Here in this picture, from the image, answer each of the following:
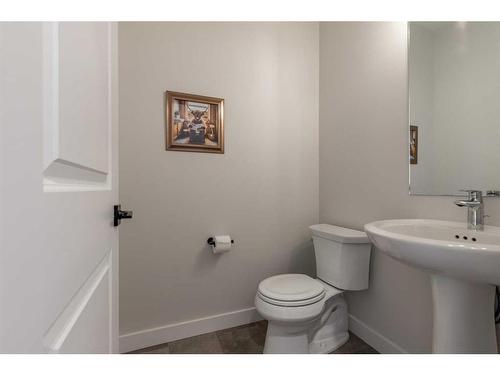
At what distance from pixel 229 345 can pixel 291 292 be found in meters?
0.61

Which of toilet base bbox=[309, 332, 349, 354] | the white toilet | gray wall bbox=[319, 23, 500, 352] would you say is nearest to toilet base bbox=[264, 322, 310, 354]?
the white toilet

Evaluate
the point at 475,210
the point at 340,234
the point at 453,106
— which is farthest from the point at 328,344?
the point at 453,106

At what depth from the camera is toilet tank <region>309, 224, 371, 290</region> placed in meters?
1.41

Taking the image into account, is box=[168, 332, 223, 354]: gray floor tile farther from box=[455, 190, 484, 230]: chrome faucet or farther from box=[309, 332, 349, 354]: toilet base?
box=[455, 190, 484, 230]: chrome faucet

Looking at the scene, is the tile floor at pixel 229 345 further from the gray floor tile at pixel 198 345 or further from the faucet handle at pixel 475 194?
the faucet handle at pixel 475 194

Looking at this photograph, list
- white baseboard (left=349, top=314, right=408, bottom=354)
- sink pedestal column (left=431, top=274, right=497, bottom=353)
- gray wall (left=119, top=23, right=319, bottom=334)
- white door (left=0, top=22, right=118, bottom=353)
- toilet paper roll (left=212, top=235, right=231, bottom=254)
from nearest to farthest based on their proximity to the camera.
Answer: white door (left=0, top=22, right=118, bottom=353) → sink pedestal column (left=431, top=274, right=497, bottom=353) → white baseboard (left=349, top=314, right=408, bottom=354) → gray wall (left=119, top=23, right=319, bottom=334) → toilet paper roll (left=212, top=235, right=231, bottom=254)

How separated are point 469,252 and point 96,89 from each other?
1.00 meters

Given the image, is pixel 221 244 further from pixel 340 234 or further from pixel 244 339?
pixel 340 234

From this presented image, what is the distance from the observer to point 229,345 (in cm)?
148

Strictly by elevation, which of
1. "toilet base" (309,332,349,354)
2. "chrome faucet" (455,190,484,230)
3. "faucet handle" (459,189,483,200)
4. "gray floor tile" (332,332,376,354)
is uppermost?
"faucet handle" (459,189,483,200)

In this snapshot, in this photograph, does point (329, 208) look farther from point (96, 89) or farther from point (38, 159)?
point (38, 159)

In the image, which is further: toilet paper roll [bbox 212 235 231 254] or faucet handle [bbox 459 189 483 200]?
toilet paper roll [bbox 212 235 231 254]
